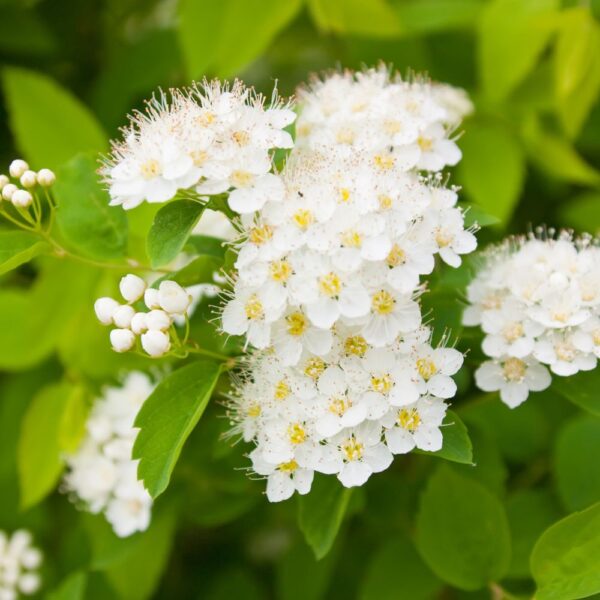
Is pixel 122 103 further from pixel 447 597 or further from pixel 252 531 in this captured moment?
pixel 447 597

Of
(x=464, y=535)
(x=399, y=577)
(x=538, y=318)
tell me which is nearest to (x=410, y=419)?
(x=538, y=318)

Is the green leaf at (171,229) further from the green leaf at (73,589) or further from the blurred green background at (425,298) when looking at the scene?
the green leaf at (73,589)

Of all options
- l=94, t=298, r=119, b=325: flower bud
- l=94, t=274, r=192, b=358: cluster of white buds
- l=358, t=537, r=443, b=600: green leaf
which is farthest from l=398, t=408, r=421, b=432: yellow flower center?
l=358, t=537, r=443, b=600: green leaf

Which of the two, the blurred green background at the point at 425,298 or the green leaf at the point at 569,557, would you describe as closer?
the green leaf at the point at 569,557

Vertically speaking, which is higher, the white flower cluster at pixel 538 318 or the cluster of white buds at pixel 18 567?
the white flower cluster at pixel 538 318

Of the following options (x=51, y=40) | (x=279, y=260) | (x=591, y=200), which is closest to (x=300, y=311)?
(x=279, y=260)

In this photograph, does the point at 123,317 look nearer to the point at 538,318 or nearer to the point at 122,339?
the point at 122,339

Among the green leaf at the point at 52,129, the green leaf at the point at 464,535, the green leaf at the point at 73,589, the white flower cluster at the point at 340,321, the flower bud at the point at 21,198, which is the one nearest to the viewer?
the white flower cluster at the point at 340,321

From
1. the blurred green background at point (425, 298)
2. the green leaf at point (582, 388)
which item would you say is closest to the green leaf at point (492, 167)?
the blurred green background at point (425, 298)
